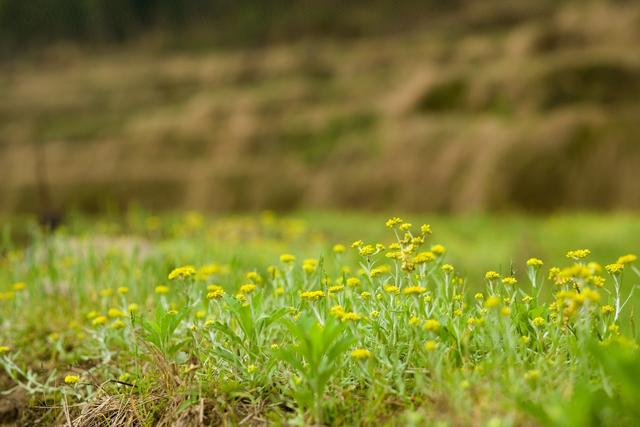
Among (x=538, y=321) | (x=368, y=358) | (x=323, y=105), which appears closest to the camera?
(x=368, y=358)

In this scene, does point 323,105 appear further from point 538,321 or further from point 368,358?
point 368,358

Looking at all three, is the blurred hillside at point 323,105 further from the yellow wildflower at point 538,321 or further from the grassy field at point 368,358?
the yellow wildflower at point 538,321

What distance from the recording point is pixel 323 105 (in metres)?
20.1

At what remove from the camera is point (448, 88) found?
15.8 meters

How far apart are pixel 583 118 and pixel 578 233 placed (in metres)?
3.48

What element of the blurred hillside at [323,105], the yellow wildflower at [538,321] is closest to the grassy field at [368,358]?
the yellow wildflower at [538,321]

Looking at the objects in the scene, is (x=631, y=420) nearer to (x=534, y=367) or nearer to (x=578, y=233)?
(x=534, y=367)

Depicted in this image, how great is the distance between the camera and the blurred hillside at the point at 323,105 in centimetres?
1312

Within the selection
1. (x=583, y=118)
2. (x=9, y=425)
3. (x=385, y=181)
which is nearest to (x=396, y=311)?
(x=9, y=425)

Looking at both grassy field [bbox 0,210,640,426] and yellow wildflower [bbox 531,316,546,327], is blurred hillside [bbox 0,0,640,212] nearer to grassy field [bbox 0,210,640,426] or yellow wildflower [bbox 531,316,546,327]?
grassy field [bbox 0,210,640,426]

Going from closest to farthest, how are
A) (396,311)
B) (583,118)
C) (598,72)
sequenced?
(396,311) < (583,118) < (598,72)

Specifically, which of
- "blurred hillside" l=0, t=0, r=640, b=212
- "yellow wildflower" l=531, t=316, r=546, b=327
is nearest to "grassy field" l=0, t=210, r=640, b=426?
"yellow wildflower" l=531, t=316, r=546, b=327

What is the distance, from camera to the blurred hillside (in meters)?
13.1

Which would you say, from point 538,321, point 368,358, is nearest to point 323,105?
point 538,321
